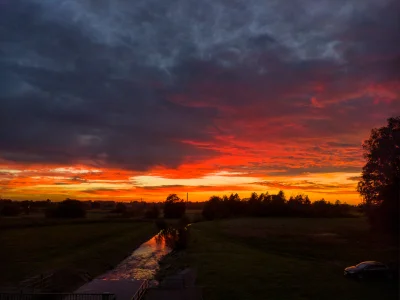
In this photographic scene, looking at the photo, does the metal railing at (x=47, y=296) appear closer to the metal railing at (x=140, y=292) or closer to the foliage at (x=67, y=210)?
the metal railing at (x=140, y=292)

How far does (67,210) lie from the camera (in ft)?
505

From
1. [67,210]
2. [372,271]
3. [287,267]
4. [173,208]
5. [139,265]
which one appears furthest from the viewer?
[173,208]

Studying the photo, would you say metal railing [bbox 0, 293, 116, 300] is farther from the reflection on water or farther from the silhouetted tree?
the silhouetted tree

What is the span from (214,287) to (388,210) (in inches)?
1309

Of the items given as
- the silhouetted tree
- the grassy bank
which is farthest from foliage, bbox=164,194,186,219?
the silhouetted tree

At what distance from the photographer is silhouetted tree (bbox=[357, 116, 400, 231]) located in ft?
181

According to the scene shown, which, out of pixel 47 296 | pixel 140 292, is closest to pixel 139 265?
pixel 47 296

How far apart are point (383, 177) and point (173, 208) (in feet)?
427

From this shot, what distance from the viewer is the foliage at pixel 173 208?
17812cm

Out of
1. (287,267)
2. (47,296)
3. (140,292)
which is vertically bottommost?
(47,296)

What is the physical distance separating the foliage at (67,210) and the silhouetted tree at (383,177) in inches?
4865

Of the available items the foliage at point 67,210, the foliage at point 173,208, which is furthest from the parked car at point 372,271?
the foliage at point 173,208

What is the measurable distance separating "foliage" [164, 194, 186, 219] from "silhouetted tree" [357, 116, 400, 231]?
408ft

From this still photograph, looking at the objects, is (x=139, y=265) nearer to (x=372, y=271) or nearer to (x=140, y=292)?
(x=140, y=292)
